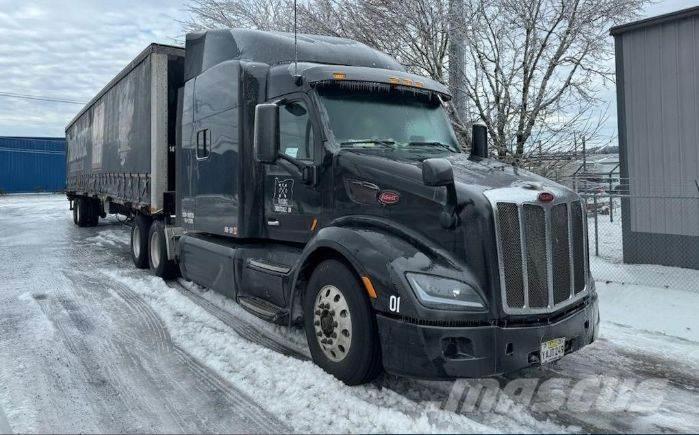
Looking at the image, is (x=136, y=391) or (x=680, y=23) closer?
(x=136, y=391)

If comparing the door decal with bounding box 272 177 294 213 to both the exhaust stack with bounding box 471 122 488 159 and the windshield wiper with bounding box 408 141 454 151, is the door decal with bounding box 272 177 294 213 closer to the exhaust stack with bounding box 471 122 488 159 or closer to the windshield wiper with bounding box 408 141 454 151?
the windshield wiper with bounding box 408 141 454 151

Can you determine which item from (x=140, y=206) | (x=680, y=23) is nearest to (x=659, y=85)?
(x=680, y=23)

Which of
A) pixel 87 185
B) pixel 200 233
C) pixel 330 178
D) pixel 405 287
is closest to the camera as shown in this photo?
pixel 405 287

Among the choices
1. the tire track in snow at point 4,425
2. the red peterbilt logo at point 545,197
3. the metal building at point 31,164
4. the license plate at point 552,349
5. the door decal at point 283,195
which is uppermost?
the metal building at point 31,164

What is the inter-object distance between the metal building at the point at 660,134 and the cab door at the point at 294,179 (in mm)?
5669

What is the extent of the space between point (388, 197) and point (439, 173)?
1.90ft

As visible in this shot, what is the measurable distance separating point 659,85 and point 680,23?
94 cm

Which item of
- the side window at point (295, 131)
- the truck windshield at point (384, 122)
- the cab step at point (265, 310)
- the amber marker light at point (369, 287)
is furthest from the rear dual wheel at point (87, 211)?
the amber marker light at point (369, 287)

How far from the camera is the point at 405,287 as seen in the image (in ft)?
12.3

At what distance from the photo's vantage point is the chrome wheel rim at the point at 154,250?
899 cm

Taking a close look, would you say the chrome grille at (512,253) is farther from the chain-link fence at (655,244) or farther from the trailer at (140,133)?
the trailer at (140,133)

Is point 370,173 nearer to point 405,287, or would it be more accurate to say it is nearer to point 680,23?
point 405,287

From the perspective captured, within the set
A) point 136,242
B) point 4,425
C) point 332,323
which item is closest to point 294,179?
point 332,323

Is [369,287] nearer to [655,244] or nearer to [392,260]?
[392,260]
